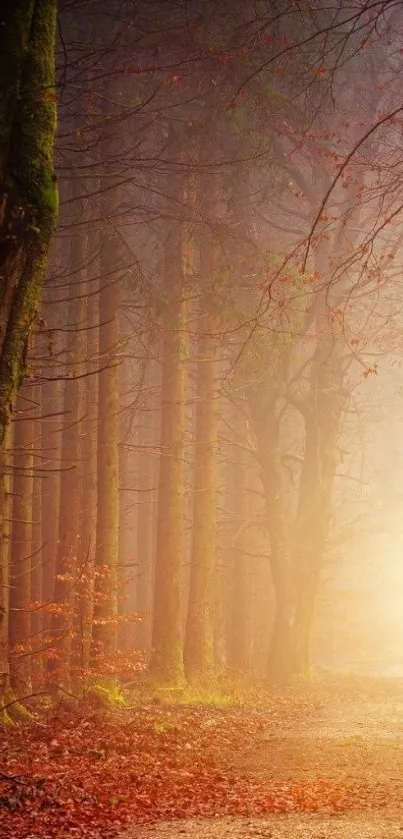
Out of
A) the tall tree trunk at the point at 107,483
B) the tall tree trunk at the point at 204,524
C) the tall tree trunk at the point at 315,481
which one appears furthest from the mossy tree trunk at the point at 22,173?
the tall tree trunk at the point at 315,481

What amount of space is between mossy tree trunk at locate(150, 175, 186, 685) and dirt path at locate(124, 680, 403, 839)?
2329 mm

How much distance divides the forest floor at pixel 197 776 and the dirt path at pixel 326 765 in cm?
2

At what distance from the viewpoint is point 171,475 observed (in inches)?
603

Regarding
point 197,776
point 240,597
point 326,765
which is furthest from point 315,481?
point 197,776

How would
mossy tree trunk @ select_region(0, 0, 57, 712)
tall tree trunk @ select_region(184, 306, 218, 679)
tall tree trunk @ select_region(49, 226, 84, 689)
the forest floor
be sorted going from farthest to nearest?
1. tall tree trunk @ select_region(184, 306, 218, 679)
2. tall tree trunk @ select_region(49, 226, 84, 689)
3. the forest floor
4. mossy tree trunk @ select_region(0, 0, 57, 712)

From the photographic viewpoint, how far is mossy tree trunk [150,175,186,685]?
14984 mm

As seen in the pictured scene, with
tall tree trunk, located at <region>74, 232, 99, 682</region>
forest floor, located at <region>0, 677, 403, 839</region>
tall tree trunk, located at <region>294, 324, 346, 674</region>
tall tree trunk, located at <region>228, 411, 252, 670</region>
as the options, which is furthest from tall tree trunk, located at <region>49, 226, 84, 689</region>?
tall tree trunk, located at <region>228, 411, 252, 670</region>

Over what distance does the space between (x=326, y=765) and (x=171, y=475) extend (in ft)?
24.5

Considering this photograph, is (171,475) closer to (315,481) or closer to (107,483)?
(107,483)

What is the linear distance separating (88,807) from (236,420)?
16.7 metres

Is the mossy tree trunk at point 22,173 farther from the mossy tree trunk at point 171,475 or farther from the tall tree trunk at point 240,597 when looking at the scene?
the tall tree trunk at point 240,597

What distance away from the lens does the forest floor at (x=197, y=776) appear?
6.07 meters

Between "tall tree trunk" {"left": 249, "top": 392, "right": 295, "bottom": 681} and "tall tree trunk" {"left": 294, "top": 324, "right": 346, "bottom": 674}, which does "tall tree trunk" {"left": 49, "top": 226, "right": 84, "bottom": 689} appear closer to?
"tall tree trunk" {"left": 249, "top": 392, "right": 295, "bottom": 681}

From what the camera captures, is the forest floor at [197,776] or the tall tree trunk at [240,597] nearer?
the forest floor at [197,776]
